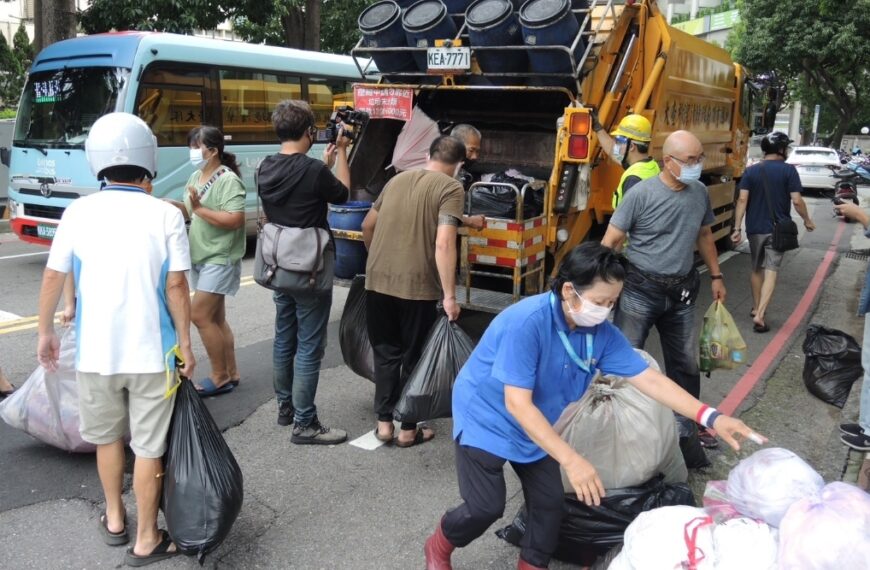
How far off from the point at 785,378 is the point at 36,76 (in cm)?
A: 854

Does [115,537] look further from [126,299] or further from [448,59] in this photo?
[448,59]

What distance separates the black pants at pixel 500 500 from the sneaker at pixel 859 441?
6.35ft

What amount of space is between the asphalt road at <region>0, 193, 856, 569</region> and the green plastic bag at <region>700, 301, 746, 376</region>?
594mm

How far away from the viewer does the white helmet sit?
103 inches

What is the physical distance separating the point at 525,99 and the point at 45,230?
5.43m

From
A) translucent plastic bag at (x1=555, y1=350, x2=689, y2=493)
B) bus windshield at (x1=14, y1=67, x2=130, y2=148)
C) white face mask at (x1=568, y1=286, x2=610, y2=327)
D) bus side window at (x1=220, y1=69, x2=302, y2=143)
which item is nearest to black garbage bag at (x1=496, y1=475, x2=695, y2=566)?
translucent plastic bag at (x1=555, y1=350, x2=689, y2=493)

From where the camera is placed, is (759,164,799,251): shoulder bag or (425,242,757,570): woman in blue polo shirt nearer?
(425,242,757,570): woman in blue polo shirt

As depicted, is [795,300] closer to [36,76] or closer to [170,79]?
[170,79]

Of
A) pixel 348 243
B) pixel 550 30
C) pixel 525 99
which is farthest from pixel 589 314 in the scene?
pixel 525 99

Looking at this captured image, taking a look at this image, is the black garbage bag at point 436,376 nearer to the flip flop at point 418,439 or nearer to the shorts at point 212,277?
the flip flop at point 418,439

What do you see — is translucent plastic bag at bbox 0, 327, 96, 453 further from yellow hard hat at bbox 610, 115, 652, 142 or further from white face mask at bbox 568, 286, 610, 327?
yellow hard hat at bbox 610, 115, 652, 142

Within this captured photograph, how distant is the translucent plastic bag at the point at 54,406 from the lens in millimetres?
3496

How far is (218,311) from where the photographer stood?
444 centimetres

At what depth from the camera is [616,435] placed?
9.31ft
